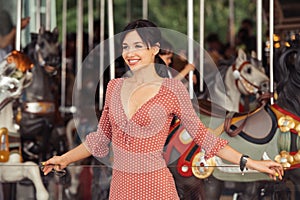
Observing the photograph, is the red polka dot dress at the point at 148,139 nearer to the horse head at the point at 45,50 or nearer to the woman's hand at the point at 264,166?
the woman's hand at the point at 264,166

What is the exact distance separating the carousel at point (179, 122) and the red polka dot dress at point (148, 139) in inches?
12.0

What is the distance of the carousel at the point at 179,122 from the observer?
4.10 m

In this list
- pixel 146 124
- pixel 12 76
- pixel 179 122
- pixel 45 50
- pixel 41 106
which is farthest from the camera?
pixel 45 50

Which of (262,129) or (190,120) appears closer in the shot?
(190,120)

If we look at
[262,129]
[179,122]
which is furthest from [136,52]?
[262,129]

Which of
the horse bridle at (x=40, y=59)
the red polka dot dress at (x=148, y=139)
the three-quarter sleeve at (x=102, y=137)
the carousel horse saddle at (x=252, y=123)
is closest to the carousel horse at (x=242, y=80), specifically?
the carousel horse saddle at (x=252, y=123)

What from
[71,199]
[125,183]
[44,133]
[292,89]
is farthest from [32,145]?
[125,183]

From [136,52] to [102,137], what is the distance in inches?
13.3

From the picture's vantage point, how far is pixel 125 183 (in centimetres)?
285

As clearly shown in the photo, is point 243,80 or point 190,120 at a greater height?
point 190,120

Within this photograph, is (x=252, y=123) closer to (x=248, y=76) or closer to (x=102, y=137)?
(x=248, y=76)

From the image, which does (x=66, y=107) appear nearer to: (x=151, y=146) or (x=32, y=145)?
(x=32, y=145)

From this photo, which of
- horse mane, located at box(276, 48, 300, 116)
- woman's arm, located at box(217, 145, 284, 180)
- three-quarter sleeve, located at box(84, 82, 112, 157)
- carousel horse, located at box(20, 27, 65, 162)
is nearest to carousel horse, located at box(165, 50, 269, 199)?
horse mane, located at box(276, 48, 300, 116)

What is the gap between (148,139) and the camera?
9.23 feet
